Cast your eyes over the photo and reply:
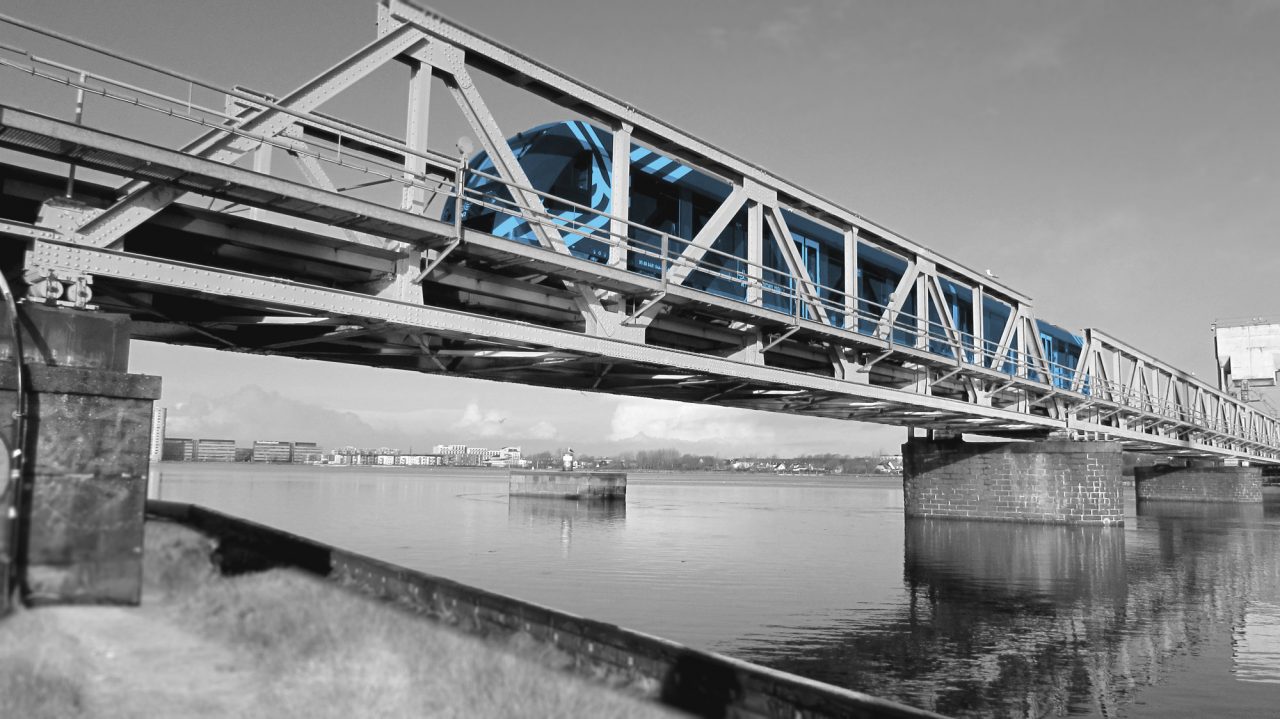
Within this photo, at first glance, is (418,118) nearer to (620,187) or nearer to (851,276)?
(620,187)

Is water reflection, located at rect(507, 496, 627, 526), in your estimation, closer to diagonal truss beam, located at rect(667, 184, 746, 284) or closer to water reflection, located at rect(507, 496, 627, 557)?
water reflection, located at rect(507, 496, 627, 557)

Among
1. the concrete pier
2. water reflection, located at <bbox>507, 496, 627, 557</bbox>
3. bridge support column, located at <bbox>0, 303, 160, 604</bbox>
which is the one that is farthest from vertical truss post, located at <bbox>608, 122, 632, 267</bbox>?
the concrete pier

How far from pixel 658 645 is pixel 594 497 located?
4736 cm

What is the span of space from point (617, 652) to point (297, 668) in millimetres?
2966

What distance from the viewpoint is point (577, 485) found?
55219 mm

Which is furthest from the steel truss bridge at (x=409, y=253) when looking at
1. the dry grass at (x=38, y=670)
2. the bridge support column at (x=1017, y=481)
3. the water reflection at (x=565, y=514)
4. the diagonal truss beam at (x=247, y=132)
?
the bridge support column at (x=1017, y=481)

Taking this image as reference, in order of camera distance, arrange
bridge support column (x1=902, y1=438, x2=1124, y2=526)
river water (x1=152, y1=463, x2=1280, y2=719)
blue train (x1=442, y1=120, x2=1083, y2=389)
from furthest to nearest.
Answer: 1. bridge support column (x1=902, y1=438, x2=1124, y2=526)
2. blue train (x1=442, y1=120, x2=1083, y2=389)
3. river water (x1=152, y1=463, x2=1280, y2=719)

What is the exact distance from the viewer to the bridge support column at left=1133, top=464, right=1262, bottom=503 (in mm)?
76062

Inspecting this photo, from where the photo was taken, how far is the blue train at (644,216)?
17609 millimetres

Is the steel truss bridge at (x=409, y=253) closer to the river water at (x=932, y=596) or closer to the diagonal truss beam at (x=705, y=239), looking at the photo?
the diagonal truss beam at (x=705, y=239)

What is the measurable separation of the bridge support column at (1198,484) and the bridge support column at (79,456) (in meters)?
→ 87.2

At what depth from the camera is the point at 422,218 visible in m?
12.5

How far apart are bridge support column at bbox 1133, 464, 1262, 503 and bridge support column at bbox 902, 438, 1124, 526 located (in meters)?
46.8

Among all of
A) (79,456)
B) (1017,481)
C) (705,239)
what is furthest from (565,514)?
(79,456)
